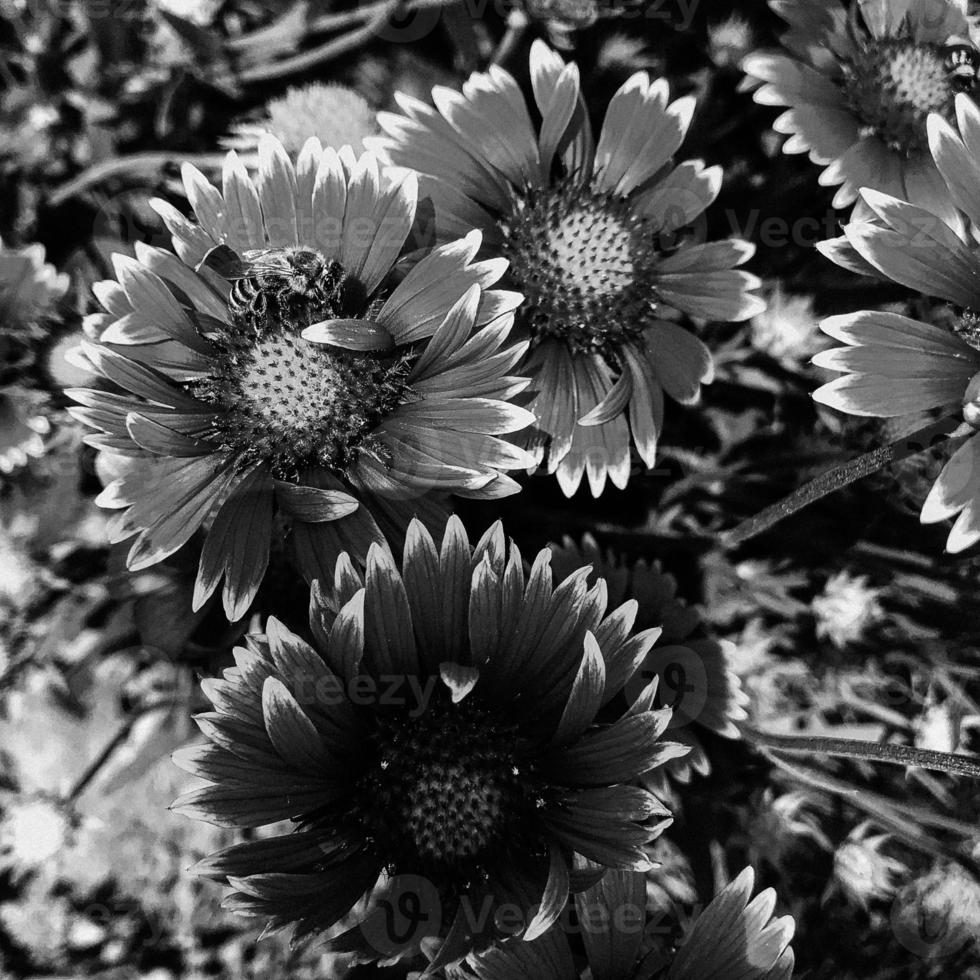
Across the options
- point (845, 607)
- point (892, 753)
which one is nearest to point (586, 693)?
point (892, 753)

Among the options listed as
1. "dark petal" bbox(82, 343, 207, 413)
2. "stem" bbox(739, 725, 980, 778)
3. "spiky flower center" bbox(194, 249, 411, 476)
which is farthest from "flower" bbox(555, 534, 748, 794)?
"dark petal" bbox(82, 343, 207, 413)

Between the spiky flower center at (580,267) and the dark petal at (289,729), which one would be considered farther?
the spiky flower center at (580,267)

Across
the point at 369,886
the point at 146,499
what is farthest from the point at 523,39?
the point at 369,886

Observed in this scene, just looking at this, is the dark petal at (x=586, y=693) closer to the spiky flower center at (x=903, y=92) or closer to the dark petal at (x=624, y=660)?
the dark petal at (x=624, y=660)

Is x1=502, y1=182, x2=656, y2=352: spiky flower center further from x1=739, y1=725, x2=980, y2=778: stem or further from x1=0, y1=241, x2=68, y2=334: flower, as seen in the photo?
x1=0, y1=241, x2=68, y2=334: flower

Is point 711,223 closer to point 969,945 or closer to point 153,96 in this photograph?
point 153,96

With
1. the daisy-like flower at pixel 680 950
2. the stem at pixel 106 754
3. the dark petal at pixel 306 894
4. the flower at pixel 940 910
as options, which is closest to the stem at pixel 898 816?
the flower at pixel 940 910
